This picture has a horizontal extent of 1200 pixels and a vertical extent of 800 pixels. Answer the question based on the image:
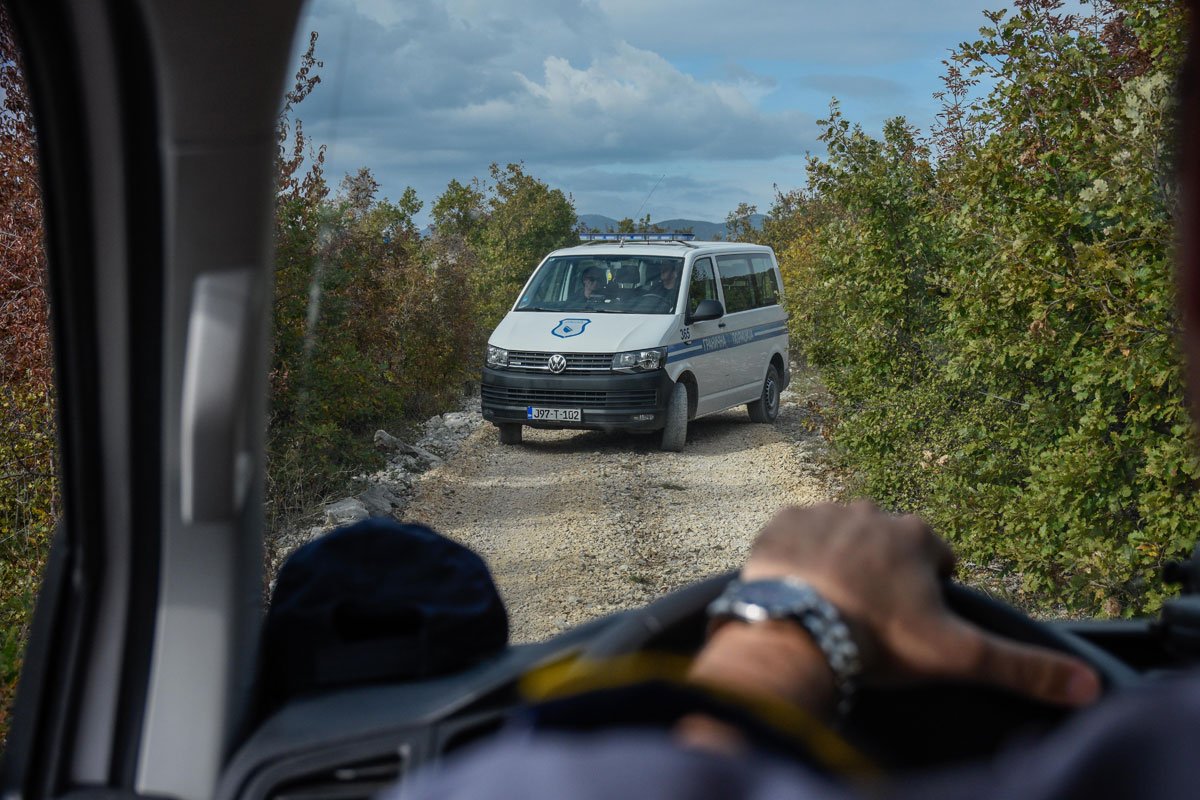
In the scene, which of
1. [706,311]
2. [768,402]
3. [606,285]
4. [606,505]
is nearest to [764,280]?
[768,402]

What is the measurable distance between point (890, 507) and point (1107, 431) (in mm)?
2320

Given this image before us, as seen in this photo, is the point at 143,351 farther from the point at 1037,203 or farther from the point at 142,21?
the point at 1037,203

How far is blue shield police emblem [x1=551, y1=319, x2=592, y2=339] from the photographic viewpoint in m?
10.9

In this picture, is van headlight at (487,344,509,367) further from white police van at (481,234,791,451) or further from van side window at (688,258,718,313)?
van side window at (688,258,718,313)

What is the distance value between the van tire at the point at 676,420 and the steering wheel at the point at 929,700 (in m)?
9.29

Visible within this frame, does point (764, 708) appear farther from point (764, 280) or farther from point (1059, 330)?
point (764, 280)

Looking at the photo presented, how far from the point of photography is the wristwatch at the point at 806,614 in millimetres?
992

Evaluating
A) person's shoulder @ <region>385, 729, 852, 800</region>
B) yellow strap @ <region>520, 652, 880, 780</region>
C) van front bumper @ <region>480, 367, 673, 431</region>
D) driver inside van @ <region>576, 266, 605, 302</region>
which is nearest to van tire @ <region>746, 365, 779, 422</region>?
driver inside van @ <region>576, 266, 605, 302</region>

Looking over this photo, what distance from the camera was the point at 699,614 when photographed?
1313 mm

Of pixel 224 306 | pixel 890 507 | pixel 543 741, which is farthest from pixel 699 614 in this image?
pixel 890 507

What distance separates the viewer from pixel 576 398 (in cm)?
1056

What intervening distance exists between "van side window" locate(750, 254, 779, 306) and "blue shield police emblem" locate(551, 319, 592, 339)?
105 inches

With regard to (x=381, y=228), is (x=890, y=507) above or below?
below

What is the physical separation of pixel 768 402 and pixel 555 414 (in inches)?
133
